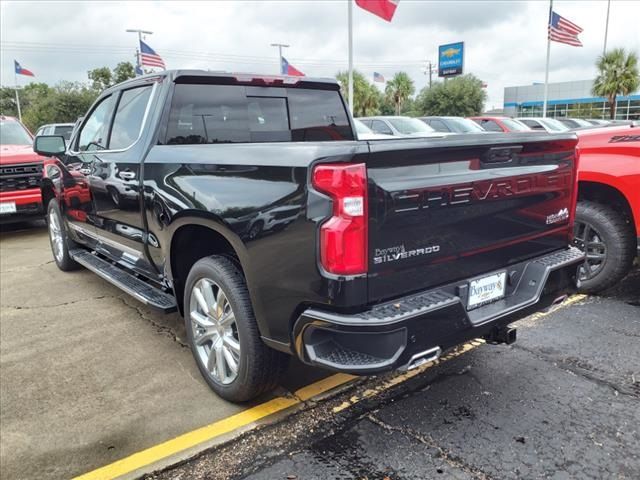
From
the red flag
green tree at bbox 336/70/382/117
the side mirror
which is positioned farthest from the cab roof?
green tree at bbox 336/70/382/117

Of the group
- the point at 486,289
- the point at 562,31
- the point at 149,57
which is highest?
the point at 562,31

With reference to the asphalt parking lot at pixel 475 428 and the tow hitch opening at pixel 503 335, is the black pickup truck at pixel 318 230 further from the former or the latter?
the asphalt parking lot at pixel 475 428

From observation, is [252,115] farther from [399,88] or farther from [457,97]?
[399,88]

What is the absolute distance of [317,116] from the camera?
4.24 metres

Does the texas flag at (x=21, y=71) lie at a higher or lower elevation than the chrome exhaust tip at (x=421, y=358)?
higher

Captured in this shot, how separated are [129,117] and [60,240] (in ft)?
8.54

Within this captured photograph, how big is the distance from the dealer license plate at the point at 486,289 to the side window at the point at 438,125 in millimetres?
12913

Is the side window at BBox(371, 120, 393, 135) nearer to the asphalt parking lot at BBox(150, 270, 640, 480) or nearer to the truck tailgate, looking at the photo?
the asphalt parking lot at BBox(150, 270, 640, 480)

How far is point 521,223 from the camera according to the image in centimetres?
279

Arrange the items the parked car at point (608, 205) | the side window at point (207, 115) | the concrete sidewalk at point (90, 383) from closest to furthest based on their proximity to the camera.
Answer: the concrete sidewalk at point (90, 383)
the side window at point (207, 115)
the parked car at point (608, 205)

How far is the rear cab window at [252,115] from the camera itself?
3531mm

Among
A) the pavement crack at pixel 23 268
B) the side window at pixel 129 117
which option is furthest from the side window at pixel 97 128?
the pavement crack at pixel 23 268

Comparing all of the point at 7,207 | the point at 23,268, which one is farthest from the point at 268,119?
the point at 7,207

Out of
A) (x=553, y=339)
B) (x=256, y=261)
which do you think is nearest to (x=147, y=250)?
(x=256, y=261)
